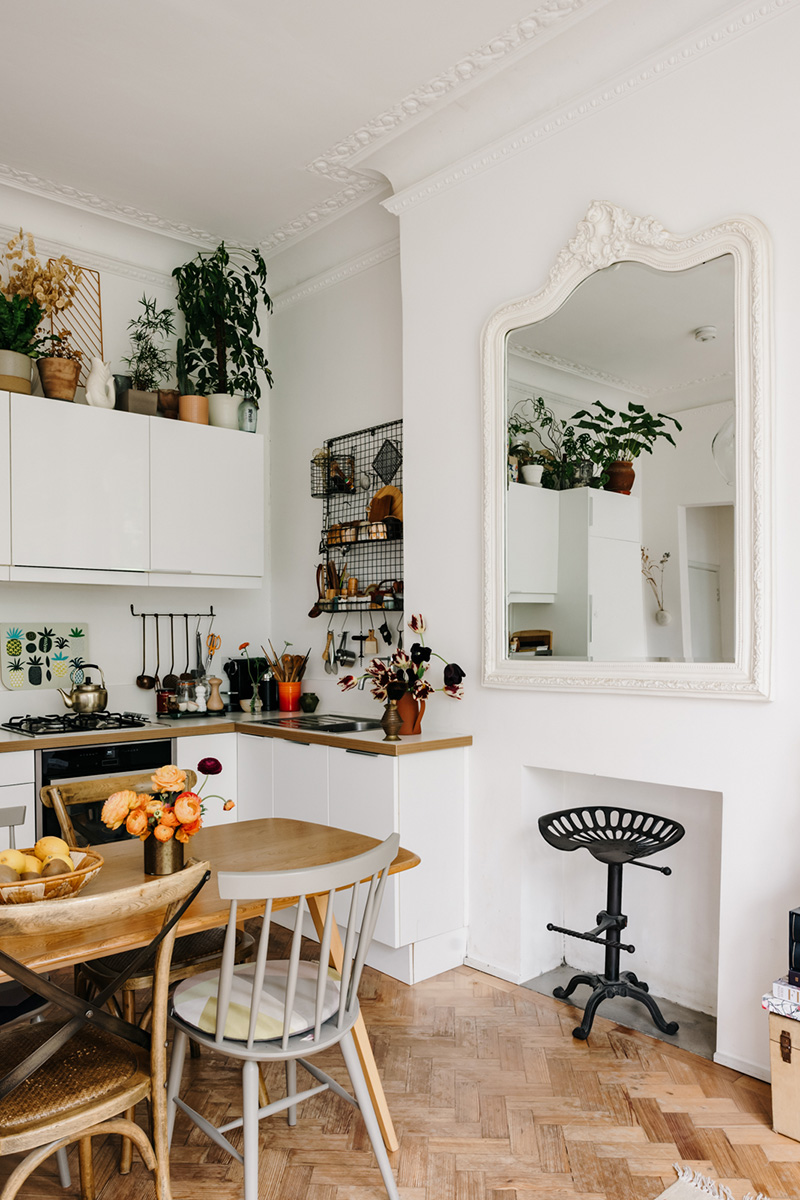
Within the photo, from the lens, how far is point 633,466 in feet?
9.46

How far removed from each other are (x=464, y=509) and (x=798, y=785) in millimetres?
1560

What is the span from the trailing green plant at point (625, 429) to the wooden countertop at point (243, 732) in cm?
121

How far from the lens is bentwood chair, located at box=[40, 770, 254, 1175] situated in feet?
6.96

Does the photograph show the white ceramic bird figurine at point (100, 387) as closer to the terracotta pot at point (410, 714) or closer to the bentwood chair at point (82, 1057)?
the terracotta pot at point (410, 714)

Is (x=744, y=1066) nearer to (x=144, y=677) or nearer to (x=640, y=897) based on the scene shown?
(x=640, y=897)

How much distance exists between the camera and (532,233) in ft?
10.4

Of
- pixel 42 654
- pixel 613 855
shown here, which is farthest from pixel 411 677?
pixel 42 654

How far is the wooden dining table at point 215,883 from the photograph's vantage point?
162cm

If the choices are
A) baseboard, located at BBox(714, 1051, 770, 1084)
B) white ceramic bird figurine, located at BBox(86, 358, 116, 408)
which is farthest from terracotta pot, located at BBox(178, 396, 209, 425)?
baseboard, located at BBox(714, 1051, 770, 1084)

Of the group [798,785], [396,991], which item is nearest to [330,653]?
[396,991]

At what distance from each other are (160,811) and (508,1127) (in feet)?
4.16

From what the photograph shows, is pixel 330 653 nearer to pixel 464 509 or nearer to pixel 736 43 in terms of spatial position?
pixel 464 509

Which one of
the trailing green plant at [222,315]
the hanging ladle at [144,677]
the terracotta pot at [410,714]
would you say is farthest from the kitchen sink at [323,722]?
the trailing green plant at [222,315]

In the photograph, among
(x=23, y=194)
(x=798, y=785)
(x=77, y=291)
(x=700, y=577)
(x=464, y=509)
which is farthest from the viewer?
(x=77, y=291)
